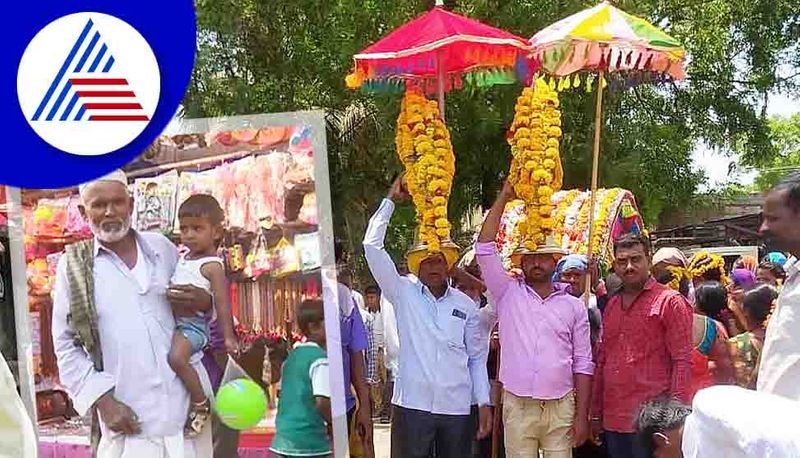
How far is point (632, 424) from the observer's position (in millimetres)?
4129

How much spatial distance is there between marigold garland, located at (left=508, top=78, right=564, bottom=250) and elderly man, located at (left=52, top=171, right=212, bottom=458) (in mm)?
1674

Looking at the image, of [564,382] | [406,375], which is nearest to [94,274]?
[406,375]

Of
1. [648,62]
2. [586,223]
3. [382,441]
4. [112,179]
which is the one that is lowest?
[382,441]

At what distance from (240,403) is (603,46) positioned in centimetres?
250

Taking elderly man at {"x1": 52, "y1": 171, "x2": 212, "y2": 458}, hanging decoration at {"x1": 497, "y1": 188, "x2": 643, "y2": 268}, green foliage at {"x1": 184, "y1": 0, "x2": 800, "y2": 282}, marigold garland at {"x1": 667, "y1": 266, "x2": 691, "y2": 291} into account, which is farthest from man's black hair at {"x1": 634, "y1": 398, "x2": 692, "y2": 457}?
green foliage at {"x1": 184, "y1": 0, "x2": 800, "y2": 282}

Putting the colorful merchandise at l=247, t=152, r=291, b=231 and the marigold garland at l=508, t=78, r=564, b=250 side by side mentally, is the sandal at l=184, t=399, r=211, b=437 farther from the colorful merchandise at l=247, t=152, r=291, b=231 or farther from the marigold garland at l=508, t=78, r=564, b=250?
the marigold garland at l=508, t=78, r=564, b=250

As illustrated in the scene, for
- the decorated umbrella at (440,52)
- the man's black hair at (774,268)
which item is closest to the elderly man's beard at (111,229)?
the decorated umbrella at (440,52)

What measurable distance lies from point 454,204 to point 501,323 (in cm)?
569

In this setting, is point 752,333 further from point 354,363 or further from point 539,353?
point 354,363

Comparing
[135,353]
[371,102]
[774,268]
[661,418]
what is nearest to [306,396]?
[135,353]

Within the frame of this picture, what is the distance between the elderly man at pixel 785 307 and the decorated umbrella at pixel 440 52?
5.15 feet

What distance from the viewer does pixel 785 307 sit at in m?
2.84

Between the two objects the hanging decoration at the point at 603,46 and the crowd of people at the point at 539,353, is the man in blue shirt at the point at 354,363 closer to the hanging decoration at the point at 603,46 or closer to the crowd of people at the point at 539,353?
the crowd of people at the point at 539,353

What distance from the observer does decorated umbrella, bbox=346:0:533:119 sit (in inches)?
166
